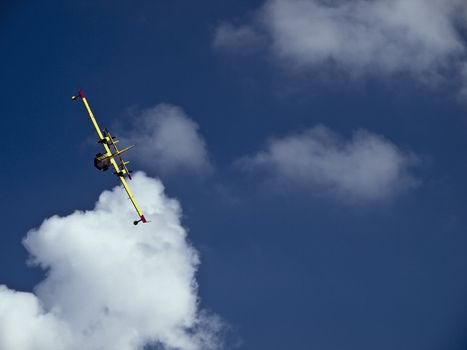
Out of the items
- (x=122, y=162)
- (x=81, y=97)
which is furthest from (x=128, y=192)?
(x=81, y=97)

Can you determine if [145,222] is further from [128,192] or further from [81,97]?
[81,97]

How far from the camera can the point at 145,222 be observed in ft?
478

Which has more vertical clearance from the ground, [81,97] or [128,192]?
[81,97]

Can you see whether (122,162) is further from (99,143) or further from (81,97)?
(81,97)

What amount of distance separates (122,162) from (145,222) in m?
14.7

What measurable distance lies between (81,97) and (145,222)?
1242 inches

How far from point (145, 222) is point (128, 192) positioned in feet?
25.9

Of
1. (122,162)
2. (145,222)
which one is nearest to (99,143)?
(122,162)

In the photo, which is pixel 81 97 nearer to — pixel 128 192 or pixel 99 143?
pixel 99 143

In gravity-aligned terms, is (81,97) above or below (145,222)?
above

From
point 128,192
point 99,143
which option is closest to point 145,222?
point 128,192

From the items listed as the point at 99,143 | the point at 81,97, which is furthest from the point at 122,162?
the point at 81,97

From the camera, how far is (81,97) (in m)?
143

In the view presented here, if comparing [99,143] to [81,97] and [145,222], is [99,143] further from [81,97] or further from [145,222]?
[145,222]
